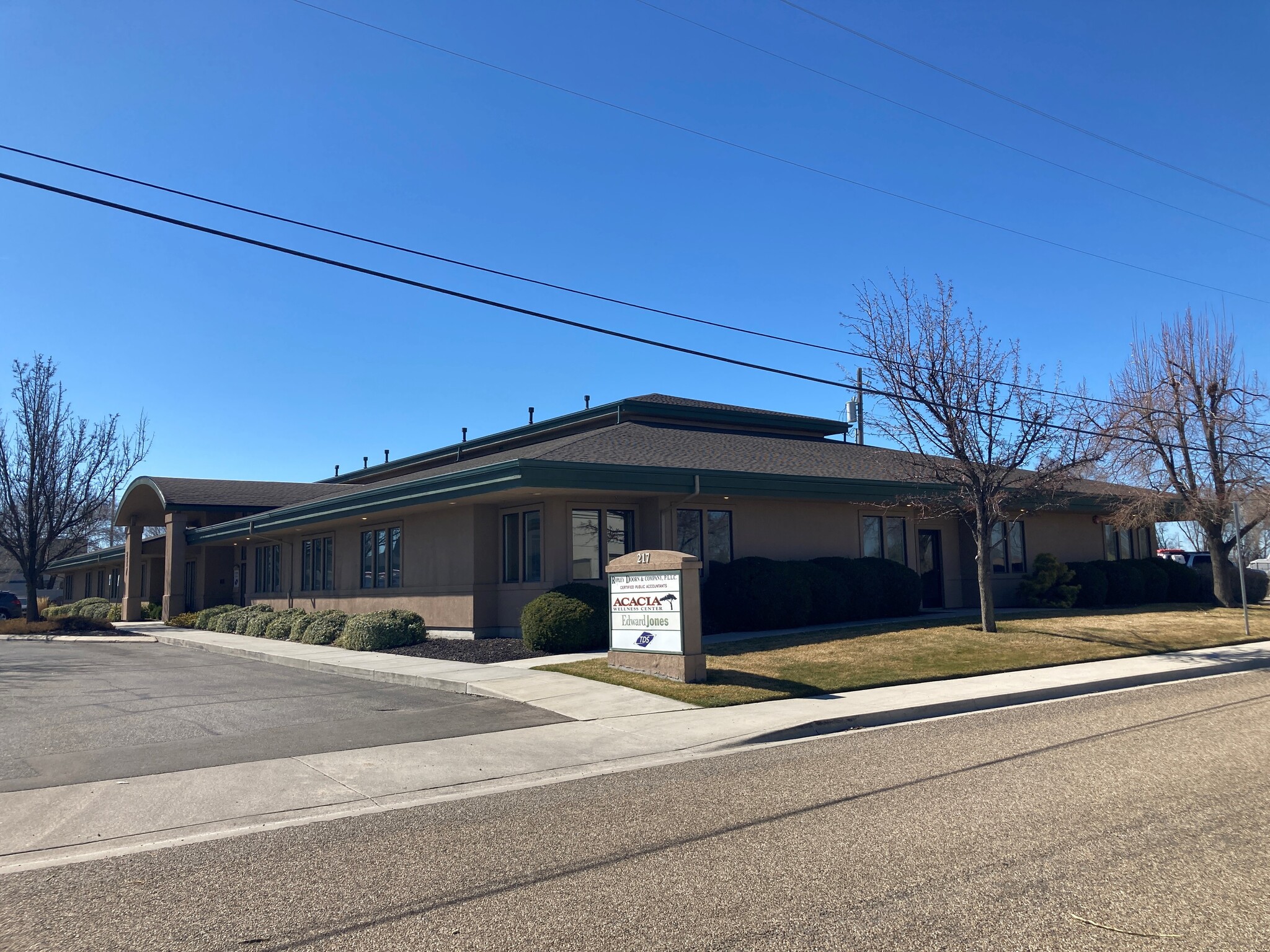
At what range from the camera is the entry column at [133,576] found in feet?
126

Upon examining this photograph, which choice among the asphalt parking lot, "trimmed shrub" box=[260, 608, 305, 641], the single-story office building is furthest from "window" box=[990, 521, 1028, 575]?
"trimmed shrub" box=[260, 608, 305, 641]

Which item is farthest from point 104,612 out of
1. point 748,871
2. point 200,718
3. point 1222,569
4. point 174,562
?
point 1222,569

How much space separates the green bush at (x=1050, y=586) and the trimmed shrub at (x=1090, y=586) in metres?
0.13

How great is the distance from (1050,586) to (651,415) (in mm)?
12003

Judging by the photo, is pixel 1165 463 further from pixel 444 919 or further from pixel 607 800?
pixel 444 919

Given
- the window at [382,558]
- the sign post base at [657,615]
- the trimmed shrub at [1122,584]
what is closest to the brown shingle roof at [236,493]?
the window at [382,558]

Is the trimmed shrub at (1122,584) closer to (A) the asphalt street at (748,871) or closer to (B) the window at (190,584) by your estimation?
(A) the asphalt street at (748,871)

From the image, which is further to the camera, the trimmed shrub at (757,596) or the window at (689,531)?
the window at (689,531)

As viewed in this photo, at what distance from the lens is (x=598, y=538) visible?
20375 mm

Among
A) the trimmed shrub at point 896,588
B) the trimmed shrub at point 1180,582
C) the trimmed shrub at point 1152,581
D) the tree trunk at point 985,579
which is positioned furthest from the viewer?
the trimmed shrub at point 1180,582

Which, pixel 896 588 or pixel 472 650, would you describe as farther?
pixel 896 588

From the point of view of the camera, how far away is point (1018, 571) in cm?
2680

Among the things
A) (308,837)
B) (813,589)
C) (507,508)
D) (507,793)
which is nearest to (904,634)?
(813,589)

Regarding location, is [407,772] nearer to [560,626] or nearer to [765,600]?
[560,626]
